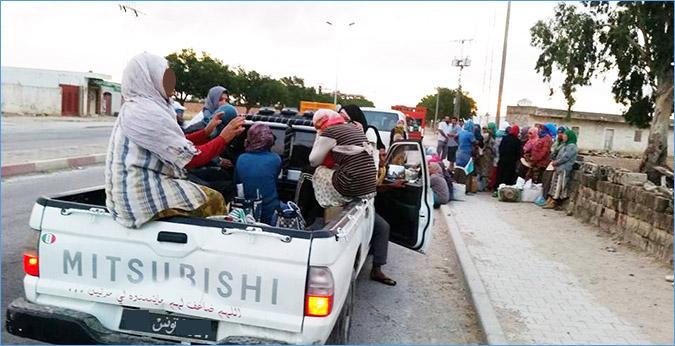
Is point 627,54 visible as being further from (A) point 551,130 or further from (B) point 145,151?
(B) point 145,151

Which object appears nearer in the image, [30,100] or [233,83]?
[30,100]

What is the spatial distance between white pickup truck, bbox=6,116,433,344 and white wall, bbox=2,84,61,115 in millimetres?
44684

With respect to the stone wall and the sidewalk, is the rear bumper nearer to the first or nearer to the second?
the sidewalk

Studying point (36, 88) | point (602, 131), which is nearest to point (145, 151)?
point (36, 88)

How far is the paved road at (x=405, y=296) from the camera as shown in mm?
4648

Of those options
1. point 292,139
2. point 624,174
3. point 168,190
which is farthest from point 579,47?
point 168,190

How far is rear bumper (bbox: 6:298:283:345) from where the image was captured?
2.90 metres

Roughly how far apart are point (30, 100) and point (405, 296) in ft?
150

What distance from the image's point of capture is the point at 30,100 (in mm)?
43406

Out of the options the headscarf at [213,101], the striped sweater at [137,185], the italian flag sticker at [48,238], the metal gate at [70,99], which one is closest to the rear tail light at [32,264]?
the italian flag sticker at [48,238]

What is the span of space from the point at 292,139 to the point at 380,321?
2.06 m

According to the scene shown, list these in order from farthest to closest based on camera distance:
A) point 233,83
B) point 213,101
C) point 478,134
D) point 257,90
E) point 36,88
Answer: point 257,90
point 233,83
point 36,88
point 478,134
point 213,101

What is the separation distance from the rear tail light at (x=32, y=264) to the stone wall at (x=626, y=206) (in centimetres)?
663

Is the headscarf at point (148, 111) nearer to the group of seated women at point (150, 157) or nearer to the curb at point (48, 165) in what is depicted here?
the group of seated women at point (150, 157)
